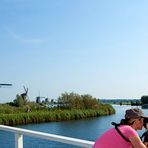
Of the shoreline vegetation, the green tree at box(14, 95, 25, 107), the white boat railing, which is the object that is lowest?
the white boat railing

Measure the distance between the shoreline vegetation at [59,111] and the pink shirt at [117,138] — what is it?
41313 millimetres

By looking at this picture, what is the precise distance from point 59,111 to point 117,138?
5051cm

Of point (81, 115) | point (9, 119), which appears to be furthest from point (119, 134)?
point (81, 115)

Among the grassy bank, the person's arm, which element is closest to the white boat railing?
the person's arm

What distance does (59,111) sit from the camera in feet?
175

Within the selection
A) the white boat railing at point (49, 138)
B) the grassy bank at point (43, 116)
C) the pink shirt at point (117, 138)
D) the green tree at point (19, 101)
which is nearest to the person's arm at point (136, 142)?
the pink shirt at point (117, 138)

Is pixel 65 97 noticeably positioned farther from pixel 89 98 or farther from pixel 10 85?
pixel 10 85

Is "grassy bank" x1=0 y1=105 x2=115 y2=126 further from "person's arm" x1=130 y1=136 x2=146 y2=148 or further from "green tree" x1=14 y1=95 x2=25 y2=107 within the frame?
"person's arm" x1=130 y1=136 x2=146 y2=148

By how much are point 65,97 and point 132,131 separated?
6358cm

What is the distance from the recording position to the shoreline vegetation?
148ft

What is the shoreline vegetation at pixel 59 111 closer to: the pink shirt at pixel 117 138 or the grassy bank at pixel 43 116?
the grassy bank at pixel 43 116

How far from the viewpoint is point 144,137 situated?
3064 mm

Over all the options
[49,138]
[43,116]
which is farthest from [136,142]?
[43,116]

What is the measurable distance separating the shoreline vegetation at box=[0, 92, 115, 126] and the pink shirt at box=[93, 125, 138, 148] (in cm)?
4131
